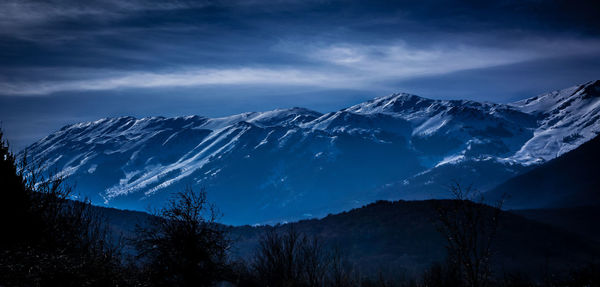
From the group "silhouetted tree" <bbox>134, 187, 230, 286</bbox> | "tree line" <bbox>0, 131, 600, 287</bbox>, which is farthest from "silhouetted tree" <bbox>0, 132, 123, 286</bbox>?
"silhouetted tree" <bbox>134, 187, 230, 286</bbox>

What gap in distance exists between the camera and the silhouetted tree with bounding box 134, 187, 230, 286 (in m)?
23.9

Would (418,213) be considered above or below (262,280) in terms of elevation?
above

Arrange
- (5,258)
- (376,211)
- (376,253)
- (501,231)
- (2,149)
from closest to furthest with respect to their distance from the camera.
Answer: (5,258)
(2,149)
(376,253)
(501,231)
(376,211)

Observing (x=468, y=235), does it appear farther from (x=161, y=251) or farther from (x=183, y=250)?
(x=161, y=251)

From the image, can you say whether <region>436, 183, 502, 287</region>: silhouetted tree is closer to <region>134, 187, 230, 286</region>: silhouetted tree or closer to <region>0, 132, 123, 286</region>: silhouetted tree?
<region>0, 132, 123, 286</region>: silhouetted tree

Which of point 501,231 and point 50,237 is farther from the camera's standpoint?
point 501,231

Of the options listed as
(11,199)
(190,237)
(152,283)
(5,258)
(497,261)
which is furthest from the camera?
(497,261)

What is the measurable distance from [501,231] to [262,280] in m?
82.5

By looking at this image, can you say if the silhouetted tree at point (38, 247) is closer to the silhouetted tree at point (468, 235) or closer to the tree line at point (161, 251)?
the tree line at point (161, 251)

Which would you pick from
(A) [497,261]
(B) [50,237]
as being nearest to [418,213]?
(A) [497,261]

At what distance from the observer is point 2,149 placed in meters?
33.9

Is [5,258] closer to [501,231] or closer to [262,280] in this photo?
[262,280]

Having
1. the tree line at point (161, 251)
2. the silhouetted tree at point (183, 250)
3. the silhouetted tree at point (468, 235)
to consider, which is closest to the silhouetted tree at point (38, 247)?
the tree line at point (161, 251)

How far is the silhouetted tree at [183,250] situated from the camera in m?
23.9
